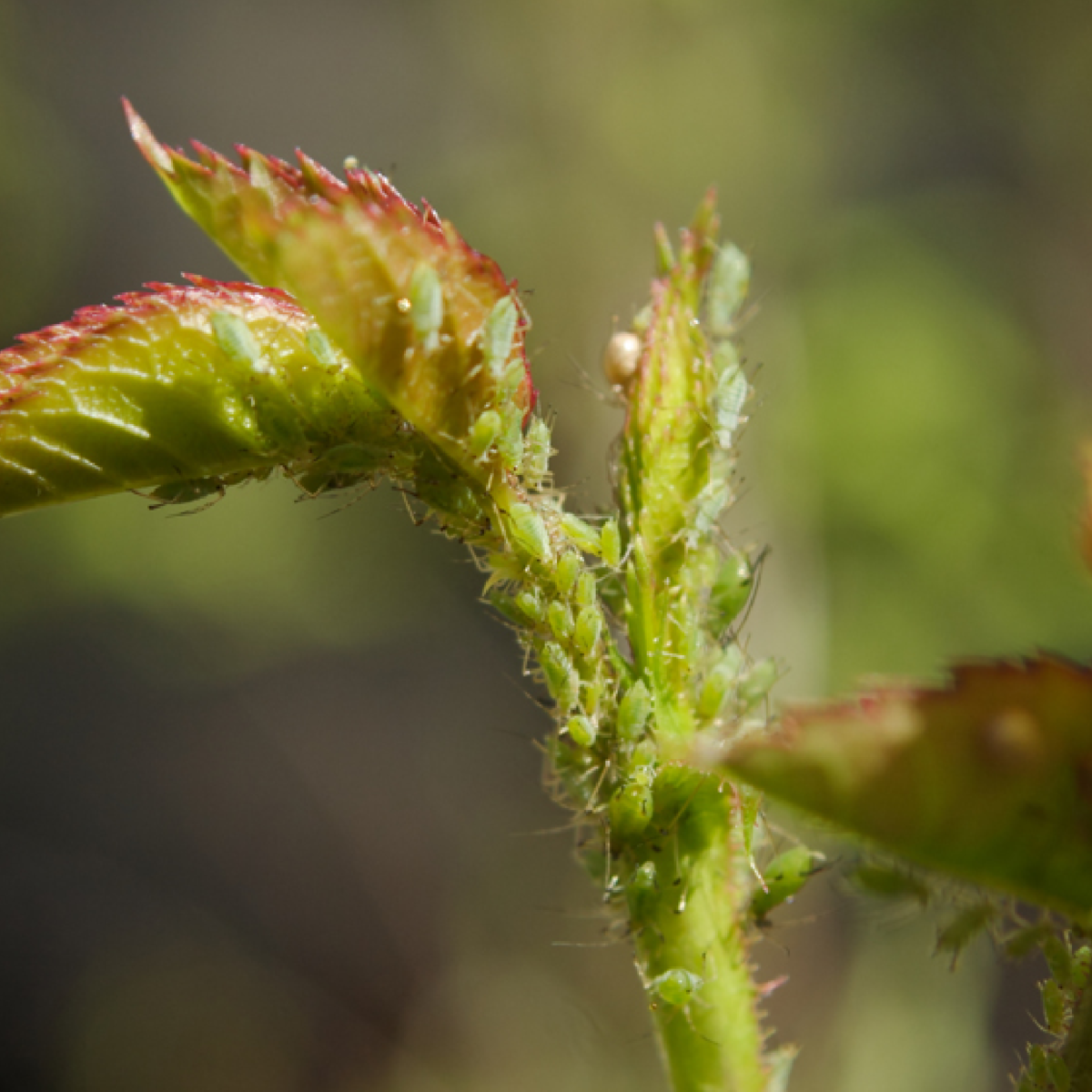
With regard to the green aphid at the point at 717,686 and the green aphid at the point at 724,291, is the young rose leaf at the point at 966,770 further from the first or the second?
the green aphid at the point at 724,291

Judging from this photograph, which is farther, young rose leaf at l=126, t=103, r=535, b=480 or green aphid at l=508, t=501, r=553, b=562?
green aphid at l=508, t=501, r=553, b=562

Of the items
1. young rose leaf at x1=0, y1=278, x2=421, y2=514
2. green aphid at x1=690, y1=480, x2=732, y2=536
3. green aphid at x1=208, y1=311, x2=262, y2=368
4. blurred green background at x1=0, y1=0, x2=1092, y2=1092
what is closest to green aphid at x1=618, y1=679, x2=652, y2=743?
green aphid at x1=690, y1=480, x2=732, y2=536

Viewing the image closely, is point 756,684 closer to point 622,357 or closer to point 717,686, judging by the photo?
point 717,686

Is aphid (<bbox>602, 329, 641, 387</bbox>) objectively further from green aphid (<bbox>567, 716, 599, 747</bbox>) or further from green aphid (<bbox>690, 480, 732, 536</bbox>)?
green aphid (<bbox>567, 716, 599, 747</bbox>)

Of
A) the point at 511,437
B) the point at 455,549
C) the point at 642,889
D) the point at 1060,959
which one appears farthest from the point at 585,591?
the point at 455,549

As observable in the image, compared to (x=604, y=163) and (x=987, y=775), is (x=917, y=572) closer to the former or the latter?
(x=604, y=163)

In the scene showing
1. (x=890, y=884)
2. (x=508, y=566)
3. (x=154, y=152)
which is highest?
(x=154, y=152)
